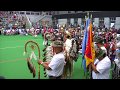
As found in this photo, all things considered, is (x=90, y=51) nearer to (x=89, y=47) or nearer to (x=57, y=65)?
(x=89, y=47)

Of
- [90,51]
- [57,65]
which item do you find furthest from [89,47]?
[57,65]

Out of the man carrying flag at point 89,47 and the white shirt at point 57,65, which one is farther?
the man carrying flag at point 89,47

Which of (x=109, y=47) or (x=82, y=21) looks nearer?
(x=82, y=21)

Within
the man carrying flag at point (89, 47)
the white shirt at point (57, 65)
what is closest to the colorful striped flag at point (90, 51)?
the man carrying flag at point (89, 47)

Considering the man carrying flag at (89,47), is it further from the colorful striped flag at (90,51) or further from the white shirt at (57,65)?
the white shirt at (57,65)

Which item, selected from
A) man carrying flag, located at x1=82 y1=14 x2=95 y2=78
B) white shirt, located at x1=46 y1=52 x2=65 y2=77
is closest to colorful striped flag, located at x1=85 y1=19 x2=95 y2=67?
man carrying flag, located at x1=82 y1=14 x2=95 y2=78

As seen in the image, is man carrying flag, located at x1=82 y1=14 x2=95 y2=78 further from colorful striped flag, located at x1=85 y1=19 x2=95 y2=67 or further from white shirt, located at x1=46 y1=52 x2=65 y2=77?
white shirt, located at x1=46 y1=52 x2=65 y2=77

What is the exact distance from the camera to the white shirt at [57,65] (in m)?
4.74

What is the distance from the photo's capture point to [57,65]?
15.7 ft

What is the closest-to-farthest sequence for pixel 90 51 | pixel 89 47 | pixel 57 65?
pixel 57 65 < pixel 90 51 < pixel 89 47
